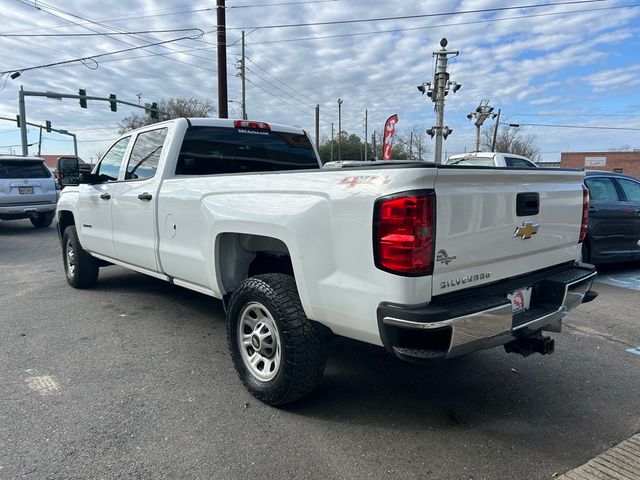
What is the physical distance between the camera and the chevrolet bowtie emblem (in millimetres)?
2971

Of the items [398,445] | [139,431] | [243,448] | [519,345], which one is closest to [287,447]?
[243,448]

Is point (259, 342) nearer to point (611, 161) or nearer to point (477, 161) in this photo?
point (477, 161)

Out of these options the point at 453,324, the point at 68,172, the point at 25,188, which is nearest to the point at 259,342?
the point at 453,324

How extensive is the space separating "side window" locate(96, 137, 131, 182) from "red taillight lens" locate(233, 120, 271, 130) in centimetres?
135

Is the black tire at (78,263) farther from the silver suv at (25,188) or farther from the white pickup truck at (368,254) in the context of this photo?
the silver suv at (25,188)

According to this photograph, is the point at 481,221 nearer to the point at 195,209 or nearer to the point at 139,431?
the point at 195,209

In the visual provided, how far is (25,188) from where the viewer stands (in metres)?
12.6

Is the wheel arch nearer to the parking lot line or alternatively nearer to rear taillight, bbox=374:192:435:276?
rear taillight, bbox=374:192:435:276

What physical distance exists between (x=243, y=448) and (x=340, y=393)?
915 millimetres

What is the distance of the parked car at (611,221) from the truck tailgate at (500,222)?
4.50 meters

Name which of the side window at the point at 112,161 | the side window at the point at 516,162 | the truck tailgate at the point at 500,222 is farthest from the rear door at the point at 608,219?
the side window at the point at 112,161

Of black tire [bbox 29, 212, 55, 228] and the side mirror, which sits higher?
the side mirror

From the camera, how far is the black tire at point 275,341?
117 inches

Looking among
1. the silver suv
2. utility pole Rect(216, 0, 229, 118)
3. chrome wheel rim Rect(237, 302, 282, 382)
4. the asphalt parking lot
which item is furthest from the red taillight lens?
utility pole Rect(216, 0, 229, 118)
